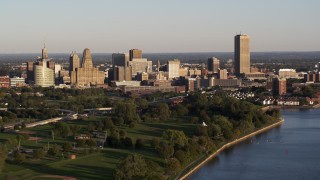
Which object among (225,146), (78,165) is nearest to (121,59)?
(225,146)

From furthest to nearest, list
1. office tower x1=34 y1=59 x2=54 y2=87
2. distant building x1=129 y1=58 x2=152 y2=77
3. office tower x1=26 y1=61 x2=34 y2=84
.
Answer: distant building x1=129 y1=58 x2=152 y2=77 → office tower x1=26 y1=61 x2=34 y2=84 → office tower x1=34 y1=59 x2=54 y2=87

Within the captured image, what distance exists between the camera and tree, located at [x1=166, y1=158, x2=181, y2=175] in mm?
11906

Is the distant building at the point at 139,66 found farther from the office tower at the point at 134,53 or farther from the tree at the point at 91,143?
the tree at the point at 91,143

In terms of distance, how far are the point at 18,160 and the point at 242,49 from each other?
36.3 m

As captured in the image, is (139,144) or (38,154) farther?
(139,144)

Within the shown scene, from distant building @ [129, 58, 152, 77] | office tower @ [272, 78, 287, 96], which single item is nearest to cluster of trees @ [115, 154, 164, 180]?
office tower @ [272, 78, 287, 96]

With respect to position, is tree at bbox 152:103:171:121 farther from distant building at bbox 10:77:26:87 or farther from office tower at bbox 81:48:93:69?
office tower at bbox 81:48:93:69

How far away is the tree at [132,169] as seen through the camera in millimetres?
10375

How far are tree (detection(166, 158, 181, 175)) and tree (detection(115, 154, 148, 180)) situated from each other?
1.08m

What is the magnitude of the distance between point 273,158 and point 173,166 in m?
2.96

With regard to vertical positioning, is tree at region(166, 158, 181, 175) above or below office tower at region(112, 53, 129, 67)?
below

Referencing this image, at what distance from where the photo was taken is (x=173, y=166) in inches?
470

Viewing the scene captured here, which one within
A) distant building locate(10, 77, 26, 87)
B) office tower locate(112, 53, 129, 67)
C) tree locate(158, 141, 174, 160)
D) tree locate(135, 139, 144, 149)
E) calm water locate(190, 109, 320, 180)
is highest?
office tower locate(112, 53, 129, 67)

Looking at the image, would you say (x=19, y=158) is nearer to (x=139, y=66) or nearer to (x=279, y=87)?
(x=279, y=87)
